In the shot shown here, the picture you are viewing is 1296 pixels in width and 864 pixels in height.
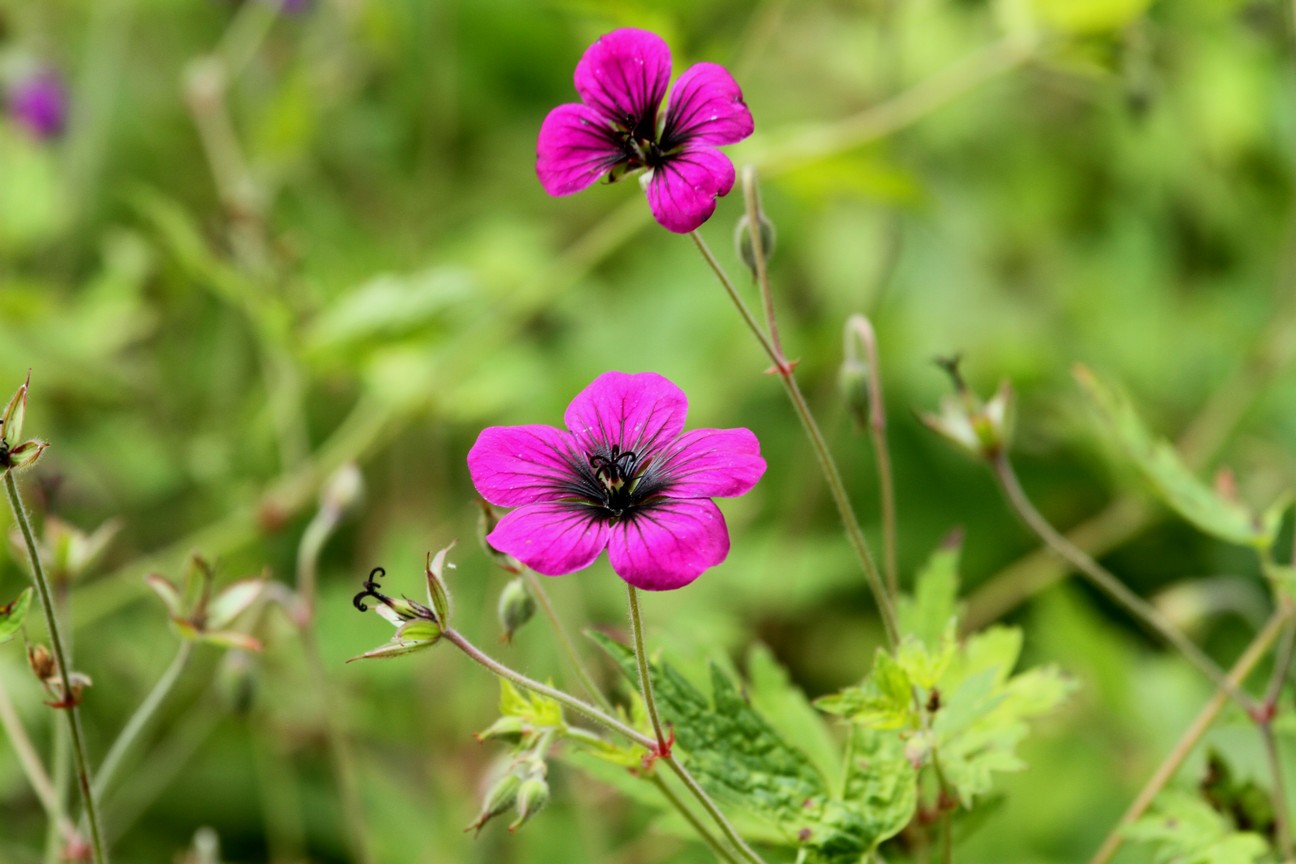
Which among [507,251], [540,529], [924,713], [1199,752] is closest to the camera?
[540,529]

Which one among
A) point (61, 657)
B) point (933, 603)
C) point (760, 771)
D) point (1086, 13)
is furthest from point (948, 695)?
point (1086, 13)

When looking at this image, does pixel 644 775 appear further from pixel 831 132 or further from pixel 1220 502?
pixel 831 132

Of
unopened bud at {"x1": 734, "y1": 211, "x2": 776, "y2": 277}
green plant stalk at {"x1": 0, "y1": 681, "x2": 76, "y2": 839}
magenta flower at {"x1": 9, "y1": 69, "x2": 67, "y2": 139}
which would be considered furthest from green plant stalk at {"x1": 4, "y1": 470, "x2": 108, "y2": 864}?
magenta flower at {"x1": 9, "y1": 69, "x2": 67, "y2": 139}

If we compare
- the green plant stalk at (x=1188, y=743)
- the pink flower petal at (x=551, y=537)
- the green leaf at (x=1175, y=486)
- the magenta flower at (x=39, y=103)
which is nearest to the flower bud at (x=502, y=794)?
the pink flower petal at (x=551, y=537)

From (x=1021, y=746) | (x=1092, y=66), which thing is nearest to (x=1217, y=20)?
(x=1092, y=66)

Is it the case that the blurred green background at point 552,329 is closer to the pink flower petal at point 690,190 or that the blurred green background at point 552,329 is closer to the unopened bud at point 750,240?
the unopened bud at point 750,240

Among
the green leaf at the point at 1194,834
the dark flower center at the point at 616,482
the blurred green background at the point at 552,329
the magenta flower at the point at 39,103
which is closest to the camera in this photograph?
the dark flower center at the point at 616,482
